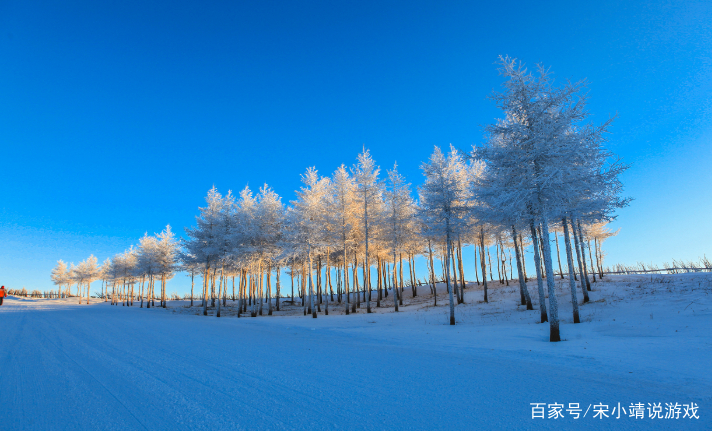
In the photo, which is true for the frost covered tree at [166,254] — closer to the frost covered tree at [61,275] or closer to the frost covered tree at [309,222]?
the frost covered tree at [309,222]

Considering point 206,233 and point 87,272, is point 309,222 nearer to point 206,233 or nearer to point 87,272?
point 206,233

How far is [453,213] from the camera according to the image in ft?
59.3

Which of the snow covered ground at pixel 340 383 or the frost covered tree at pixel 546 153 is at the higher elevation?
the frost covered tree at pixel 546 153

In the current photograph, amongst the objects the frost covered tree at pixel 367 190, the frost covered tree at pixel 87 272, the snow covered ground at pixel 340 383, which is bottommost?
the snow covered ground at pixel 340 383

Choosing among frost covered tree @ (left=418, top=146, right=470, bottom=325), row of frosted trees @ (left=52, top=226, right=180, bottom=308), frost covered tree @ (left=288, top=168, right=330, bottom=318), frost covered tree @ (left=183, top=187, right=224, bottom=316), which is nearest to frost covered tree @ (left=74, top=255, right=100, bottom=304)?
row of frosted trees @ (left=52, top=226, right=180, bottom=308)

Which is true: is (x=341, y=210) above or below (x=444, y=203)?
above

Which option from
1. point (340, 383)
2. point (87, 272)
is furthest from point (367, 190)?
point (87, 272)

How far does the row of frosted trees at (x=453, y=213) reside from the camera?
10.3m

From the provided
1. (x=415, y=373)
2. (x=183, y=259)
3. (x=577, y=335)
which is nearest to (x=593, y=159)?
(x=577, y=335)

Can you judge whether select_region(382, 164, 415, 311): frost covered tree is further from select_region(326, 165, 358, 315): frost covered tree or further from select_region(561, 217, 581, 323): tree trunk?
select_region(561, 217, 581, 323): tree trunk

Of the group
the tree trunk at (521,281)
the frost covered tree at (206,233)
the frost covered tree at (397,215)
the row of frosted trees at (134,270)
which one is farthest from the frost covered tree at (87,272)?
the tree trunk at (521,281)

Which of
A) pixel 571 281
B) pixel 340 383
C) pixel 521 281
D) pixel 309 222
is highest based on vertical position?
pixel 309 222

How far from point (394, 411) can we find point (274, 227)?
24.1 m

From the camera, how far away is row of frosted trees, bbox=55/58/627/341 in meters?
10.3
